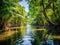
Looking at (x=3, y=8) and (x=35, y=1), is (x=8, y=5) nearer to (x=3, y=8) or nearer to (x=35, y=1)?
(x=3, y=8)

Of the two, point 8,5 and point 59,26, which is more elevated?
point 8,5

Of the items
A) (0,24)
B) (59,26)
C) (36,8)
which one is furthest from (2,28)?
(59,26)

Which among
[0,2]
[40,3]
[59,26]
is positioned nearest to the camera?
[0,2]

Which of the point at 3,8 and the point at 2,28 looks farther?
the point at 2,28

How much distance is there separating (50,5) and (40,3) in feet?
9.77

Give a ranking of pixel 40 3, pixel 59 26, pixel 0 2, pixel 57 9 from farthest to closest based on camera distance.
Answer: pixel 57 9, pixel 40 3, pixel 59 26, pixel 0 2

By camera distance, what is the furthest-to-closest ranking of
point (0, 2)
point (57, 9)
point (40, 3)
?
point (57, 9), point (40, 3), point (0, 2)

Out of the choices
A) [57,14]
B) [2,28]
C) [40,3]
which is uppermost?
[40,3]

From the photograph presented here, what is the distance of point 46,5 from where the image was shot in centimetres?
3766

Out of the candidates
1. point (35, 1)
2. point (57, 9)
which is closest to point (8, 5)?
point (35, 1)

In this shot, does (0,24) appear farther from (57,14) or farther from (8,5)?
(57,14)

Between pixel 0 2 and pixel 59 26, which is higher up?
pixel 0 2

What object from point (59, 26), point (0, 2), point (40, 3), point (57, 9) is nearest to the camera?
point (0, 2)

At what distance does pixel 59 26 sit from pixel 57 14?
8801mm
